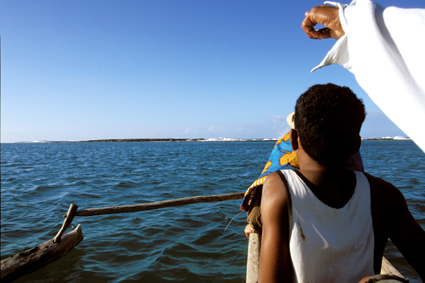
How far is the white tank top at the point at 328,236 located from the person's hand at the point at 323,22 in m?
0.88

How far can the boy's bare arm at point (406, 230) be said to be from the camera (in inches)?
55.6

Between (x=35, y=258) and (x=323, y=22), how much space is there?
15.0 ft

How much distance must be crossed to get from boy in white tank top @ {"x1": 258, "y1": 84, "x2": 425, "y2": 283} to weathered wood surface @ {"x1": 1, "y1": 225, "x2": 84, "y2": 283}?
11.9ft

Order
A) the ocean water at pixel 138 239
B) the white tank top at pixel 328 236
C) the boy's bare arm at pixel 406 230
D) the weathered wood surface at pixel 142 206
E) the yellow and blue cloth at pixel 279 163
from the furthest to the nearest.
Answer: the ocean water at pixel 138 239
the weathered wood surface at pixel 142 206
the yellow and blue cloth at pixel 279 163
the boy's bare arm at pixel 406 230
the white tank top at pixel 328 236

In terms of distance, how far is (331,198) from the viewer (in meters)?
1.27

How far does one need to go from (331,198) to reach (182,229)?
5334 mm

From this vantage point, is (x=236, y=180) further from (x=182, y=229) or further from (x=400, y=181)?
(x=400, y=181)

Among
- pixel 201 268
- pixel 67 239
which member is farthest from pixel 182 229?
pixel 67 239

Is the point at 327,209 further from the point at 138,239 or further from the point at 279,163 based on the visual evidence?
the point at 138,239

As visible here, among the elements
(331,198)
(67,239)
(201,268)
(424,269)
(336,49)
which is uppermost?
(336,49)

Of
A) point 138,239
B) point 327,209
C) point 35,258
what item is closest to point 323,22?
point 327,209

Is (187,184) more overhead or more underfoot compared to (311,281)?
more underfoot

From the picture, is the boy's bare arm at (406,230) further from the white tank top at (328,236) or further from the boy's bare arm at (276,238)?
the boy's bare arm at (276,238)

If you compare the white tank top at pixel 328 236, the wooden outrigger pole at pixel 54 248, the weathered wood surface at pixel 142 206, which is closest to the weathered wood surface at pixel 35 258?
the wooden outrigger pole at pixel 54 248
